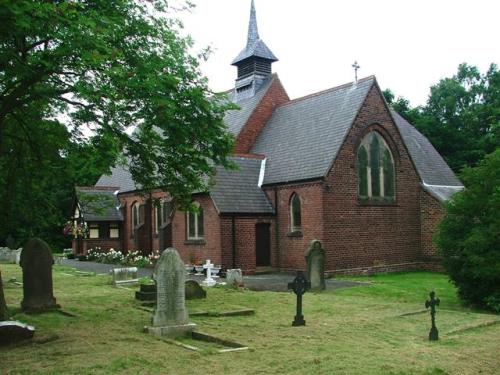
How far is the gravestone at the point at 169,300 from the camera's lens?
36.7 feet

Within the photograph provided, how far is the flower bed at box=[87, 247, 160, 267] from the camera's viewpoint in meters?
31.0

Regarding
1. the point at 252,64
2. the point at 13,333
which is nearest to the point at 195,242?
the point at 252,64

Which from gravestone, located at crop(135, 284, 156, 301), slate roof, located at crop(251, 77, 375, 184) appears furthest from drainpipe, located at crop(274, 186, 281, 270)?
gravestone, located at crop(135, 284, 156, 301)

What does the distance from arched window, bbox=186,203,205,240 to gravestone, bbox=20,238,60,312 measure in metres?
13.2

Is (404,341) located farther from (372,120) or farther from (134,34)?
(372,120)

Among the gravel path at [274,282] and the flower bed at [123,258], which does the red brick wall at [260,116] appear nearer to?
the flower bed at [123,258]

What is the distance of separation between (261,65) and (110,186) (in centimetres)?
1521

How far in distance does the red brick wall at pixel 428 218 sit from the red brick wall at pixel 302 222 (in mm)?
6608

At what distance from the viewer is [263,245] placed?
27.0 metres

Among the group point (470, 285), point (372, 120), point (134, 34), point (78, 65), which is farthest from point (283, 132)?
point (78, 65)

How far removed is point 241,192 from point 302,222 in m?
3.33

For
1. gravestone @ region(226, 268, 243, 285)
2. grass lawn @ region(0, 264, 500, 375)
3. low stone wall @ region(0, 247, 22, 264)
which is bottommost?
grass lawn @ region(0, 264, 500, 375)

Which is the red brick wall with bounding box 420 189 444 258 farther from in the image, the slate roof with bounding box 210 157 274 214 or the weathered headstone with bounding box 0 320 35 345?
the weathered headstone with bounding box 0 320 35 345

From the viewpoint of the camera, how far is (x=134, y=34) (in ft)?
39.4
